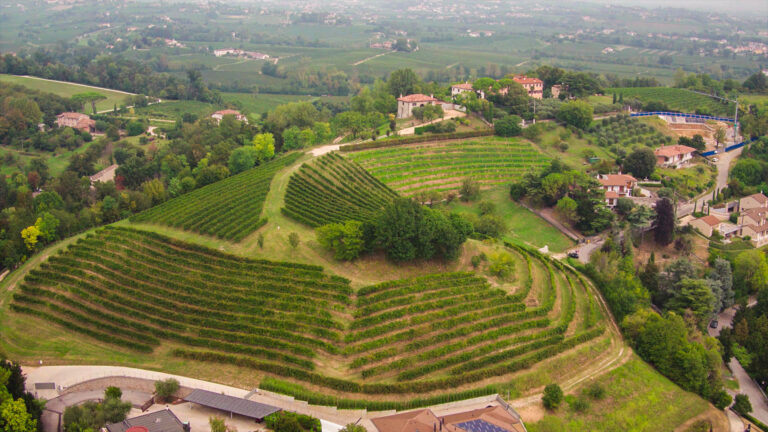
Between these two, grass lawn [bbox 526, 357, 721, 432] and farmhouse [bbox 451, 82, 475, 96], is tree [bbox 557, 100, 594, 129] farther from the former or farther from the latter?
grass lawn [bbox 526, 357, 721, 432]

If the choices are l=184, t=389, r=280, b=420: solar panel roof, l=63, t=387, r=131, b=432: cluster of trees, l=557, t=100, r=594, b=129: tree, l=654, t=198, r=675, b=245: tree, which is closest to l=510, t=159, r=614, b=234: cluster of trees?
l=654, t=198, r=675, b=245: tree

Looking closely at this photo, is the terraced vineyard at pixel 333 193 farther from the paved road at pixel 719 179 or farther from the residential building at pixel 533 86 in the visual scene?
the residential building at pixel 533 86

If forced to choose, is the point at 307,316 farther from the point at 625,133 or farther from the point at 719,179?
the point at 625,133

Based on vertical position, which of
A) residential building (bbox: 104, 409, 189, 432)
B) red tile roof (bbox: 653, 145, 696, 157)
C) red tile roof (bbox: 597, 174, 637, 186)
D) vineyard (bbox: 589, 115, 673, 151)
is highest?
vineyard (bbox: 589, 115, 673, 151)

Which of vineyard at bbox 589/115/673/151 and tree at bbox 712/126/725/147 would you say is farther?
tree at bbox 712/126/725/147

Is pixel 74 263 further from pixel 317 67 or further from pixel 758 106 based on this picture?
pixel 317 67

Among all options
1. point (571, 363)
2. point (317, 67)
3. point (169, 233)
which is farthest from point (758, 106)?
point (317, 67)

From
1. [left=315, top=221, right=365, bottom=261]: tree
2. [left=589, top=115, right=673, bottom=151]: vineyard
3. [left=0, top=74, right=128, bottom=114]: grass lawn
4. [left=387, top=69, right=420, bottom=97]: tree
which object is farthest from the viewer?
[left=0, top=74, right=128, bottom=114]: grass lawn

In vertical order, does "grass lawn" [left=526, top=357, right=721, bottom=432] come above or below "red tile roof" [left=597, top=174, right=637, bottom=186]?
below
